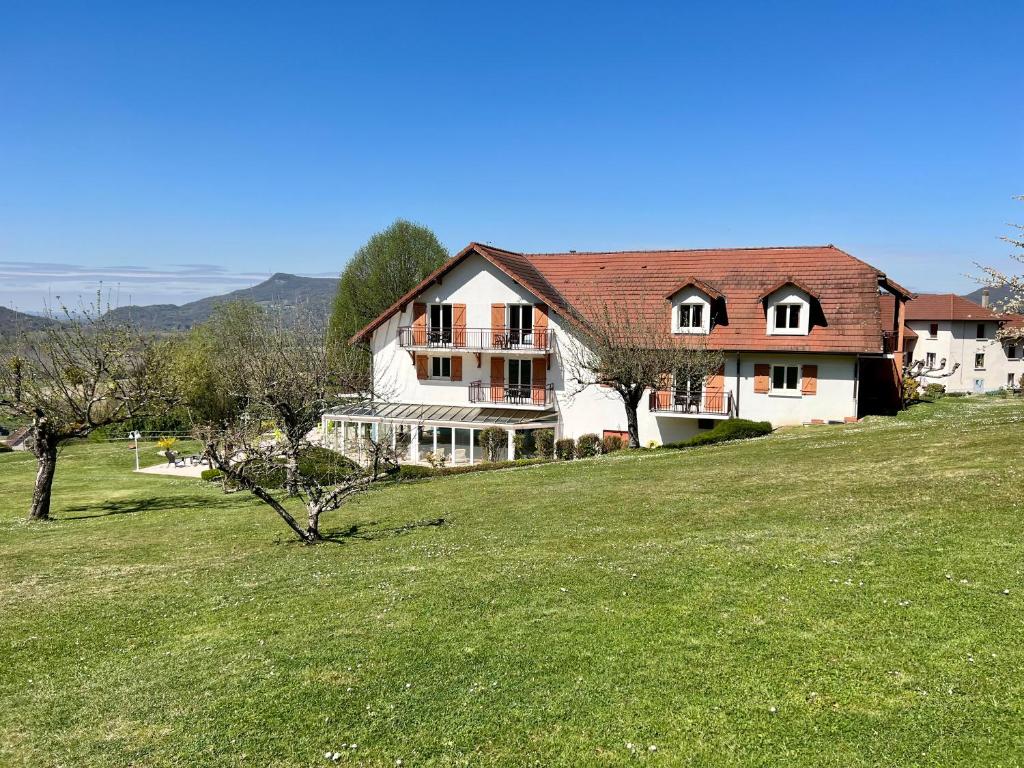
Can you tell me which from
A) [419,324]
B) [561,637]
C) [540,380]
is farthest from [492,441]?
[561,637]

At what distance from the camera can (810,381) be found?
3591 centimetres

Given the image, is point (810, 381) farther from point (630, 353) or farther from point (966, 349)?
point (966, 349)

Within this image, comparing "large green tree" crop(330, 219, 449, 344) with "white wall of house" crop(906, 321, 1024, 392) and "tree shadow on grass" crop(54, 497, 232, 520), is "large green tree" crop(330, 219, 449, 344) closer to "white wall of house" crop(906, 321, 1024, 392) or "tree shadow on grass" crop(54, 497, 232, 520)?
"tree shadow on grass" crop(54, 497, 232, 520)

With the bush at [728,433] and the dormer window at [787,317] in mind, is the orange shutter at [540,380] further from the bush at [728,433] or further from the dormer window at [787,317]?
the dormer window at [787,317]

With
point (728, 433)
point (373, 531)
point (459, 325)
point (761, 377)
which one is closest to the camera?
point (373, 531)

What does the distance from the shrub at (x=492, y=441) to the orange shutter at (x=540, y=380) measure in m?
2.76

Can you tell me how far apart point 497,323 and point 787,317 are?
49.6 feet

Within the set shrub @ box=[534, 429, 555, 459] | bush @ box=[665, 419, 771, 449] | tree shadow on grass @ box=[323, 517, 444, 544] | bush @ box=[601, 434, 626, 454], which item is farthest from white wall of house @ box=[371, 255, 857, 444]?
tree shadow on grass @ box=[323, 517, 444, 544]

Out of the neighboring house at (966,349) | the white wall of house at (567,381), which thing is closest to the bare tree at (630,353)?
the white wall of house at (567,381)

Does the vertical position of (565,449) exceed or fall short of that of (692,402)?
it falls short

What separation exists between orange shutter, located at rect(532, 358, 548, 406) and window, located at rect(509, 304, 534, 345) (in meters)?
0.56

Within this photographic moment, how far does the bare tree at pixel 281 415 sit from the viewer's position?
57.1 feet

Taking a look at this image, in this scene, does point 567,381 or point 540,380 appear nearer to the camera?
point 567,381

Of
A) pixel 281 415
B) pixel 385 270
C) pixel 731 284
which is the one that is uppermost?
pixel 385 270
